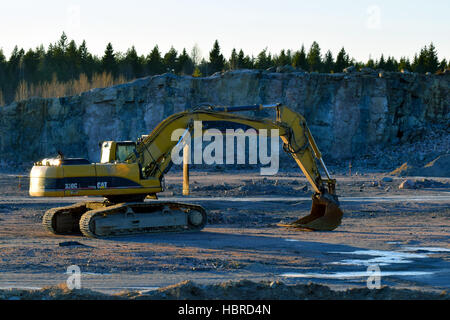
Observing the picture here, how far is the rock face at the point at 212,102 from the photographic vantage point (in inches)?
1941

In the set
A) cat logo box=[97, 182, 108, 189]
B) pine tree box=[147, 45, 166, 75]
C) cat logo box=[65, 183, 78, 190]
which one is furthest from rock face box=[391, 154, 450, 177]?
pine tree box=[147, 45, 166, 75]

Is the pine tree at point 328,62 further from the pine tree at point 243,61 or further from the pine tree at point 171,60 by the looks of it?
the pine tree at point 171,60

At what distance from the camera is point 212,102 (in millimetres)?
49688

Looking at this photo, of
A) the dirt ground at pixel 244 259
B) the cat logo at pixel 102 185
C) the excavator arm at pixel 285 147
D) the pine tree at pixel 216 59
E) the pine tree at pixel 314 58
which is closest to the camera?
the dirt ground at pixel 244 259

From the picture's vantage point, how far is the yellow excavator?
1471 centimetres

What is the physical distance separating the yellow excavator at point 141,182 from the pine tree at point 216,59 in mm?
55392

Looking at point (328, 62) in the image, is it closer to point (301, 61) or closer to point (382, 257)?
point (301, 61)

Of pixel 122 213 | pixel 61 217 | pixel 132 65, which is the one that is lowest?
pixel 61 217

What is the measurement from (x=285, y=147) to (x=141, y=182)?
3718 millimetres

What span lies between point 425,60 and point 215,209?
2255 inches

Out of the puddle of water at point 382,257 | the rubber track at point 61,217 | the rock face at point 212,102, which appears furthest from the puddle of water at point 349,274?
the rock face at point 212,102

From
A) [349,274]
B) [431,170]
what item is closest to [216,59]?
[431,170]

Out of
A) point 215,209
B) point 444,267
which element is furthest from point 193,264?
point 215,209

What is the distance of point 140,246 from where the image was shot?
13398 mm
